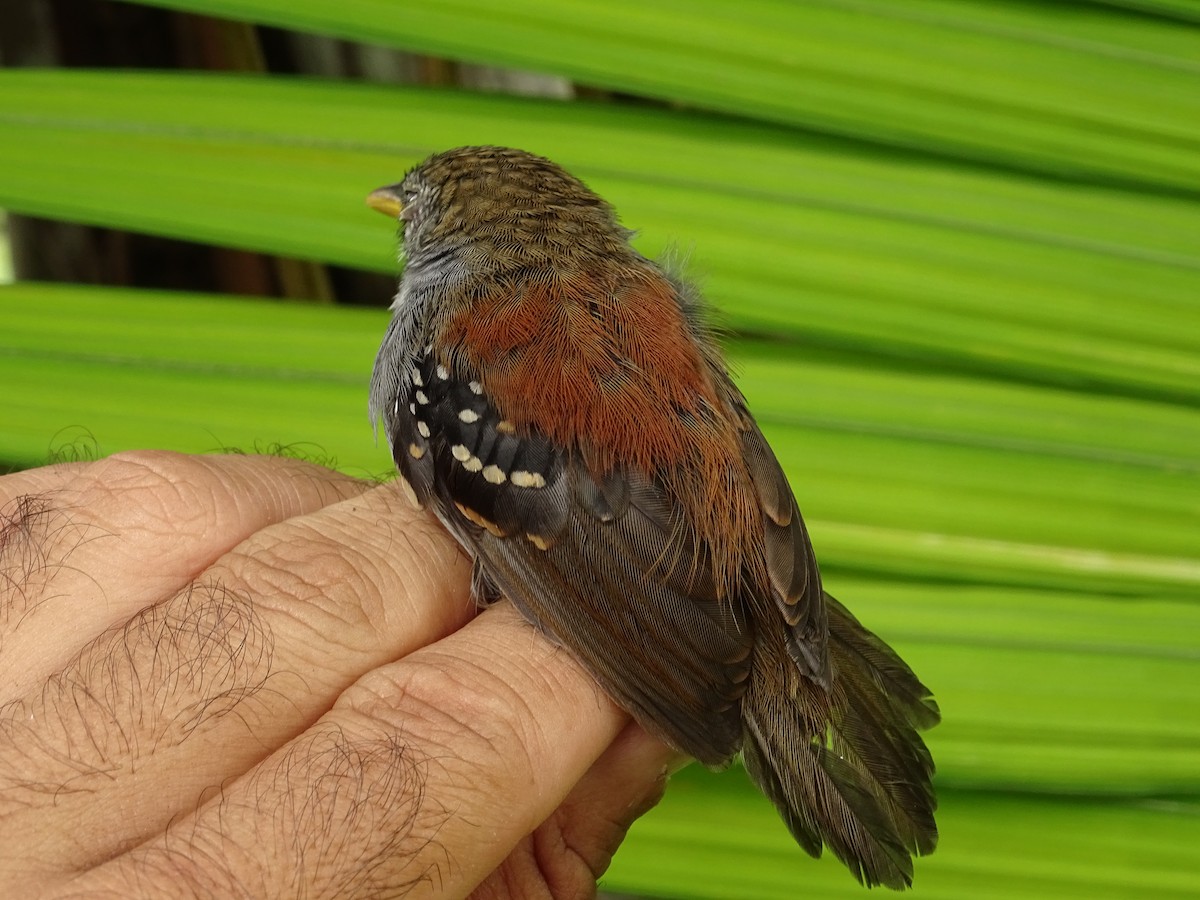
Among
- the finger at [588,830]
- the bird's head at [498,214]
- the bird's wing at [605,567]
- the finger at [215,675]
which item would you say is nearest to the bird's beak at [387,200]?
the bird's head at [498,214]

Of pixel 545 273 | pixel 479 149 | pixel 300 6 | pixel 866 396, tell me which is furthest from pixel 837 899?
pixel 300 6

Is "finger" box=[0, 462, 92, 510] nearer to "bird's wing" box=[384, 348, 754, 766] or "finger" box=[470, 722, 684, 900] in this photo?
"bird's wing" box=[384, 348, 754, 766]

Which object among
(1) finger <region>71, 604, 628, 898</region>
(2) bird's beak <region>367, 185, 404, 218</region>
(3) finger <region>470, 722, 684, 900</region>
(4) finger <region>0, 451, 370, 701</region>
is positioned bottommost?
(3) finger <region>470, 722, 684, 900</region>

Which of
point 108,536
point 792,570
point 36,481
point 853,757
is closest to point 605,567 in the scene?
point 792,570

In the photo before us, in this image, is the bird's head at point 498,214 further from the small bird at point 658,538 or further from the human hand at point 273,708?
the human hand at point 273,708

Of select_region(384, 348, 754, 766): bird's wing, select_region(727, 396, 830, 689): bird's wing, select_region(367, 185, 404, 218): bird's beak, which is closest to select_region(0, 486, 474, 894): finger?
select_region(384, 348, 754, 766): bird's wing

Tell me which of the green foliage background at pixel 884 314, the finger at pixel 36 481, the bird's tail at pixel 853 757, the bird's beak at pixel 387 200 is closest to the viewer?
the bird's tail at pixel 853 757
